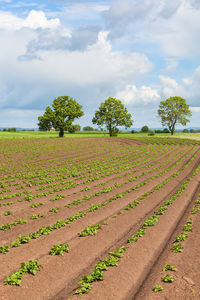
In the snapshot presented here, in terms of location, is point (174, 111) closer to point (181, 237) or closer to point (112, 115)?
point (112, 115)

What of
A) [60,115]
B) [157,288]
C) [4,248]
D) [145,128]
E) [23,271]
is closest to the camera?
[157,288]

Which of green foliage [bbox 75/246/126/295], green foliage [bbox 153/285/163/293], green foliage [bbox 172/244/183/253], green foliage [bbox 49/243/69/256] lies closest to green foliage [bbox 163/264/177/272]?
green foliage [bbox 153/285/163/293]

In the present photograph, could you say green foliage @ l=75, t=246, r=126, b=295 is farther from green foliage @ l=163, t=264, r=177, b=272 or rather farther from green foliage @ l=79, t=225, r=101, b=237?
green foliage @ l=79, t=225, r=101, b=237

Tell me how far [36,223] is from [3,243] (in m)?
2.34

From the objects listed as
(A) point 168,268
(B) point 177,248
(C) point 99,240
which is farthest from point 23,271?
(B) point 177,248

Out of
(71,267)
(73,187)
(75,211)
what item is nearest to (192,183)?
(73,187)

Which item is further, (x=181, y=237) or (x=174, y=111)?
(x=174, y=111)

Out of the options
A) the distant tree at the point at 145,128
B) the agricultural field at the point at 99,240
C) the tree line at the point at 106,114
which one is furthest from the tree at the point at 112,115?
the agricultural field at the point at 99,240

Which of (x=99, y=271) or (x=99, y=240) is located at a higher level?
(x=99, y=271)

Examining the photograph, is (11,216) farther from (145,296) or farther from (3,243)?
(145,296)

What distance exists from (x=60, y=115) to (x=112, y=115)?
70.1 ft

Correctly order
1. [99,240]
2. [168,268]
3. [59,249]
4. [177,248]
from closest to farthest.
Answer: [168,268], [59,249], [177,248], [99,240]

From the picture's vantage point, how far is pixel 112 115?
9694 centimetres

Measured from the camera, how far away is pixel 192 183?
74.1 feet
